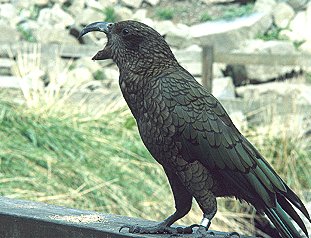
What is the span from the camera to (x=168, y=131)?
5.35ft

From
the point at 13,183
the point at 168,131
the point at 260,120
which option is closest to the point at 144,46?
the point at 168,131

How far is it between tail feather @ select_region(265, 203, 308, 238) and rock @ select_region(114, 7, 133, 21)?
39.1ft

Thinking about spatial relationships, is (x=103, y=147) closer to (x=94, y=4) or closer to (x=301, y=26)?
(x=301, y=26)

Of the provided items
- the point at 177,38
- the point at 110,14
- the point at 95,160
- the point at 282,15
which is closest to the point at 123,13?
the point at 110,14

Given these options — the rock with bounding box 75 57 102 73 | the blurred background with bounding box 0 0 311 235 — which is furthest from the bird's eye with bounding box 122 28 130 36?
the rock with bounding box 75 57 102 73

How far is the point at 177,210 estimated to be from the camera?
173 cm

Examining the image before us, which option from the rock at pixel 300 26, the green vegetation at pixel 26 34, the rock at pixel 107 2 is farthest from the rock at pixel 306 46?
the green vegetation at pixel 26 34

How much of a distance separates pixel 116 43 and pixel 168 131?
210 mm

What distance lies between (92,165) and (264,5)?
10.6 m

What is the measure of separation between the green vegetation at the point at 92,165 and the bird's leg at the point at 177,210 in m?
2.04

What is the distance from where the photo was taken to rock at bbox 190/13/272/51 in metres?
13.1

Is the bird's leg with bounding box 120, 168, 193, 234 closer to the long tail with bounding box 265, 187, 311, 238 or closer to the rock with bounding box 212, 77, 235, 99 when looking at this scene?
the long tail with bounding box 265, 187, 311, 238

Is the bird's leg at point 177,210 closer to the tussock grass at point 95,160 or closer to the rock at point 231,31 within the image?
the tussock grass at point 95,160

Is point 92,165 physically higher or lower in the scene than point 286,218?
lower
